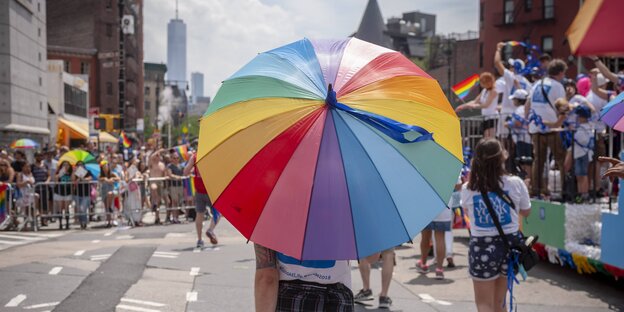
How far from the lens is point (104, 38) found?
74.1 m

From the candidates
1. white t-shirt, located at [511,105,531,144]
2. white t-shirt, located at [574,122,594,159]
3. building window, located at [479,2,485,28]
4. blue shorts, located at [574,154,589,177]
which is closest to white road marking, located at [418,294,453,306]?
blue shorts, located at [574,154,589,177]

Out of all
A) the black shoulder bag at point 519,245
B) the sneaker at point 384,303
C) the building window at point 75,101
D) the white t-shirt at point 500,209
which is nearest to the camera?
the black shoulder bag at point 519,245

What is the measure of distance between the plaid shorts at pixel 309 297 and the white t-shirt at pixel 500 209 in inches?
99.0

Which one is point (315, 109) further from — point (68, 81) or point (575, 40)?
point (68, 81)

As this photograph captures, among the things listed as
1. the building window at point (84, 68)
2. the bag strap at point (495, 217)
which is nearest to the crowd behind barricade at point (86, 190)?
the bag strap at point (495, 217)

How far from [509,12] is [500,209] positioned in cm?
4735

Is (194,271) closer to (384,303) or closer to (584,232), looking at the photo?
(384,303)

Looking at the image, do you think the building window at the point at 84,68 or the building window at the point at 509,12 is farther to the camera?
the building window at the point at 84,68

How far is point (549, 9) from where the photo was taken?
4622 centimetres

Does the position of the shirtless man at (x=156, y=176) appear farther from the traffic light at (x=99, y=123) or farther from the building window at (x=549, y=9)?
the building window at (x=549, y=9)

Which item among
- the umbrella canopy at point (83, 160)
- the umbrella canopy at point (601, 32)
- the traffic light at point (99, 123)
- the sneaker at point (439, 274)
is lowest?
the sneaker at point (439, 274)

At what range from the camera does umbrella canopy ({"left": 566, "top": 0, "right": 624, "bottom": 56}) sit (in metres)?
1.73

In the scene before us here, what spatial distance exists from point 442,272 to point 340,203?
22.0ft

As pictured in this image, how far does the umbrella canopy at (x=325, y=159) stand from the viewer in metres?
2.79
